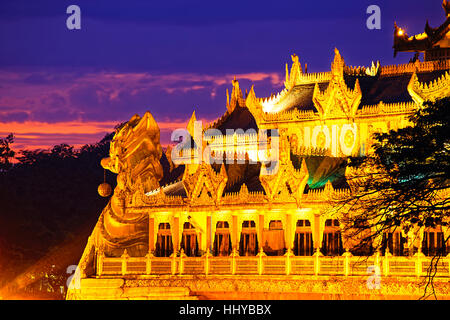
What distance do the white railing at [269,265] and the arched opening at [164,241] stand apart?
923mm

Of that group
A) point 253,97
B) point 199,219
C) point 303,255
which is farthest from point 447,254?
point 253,97

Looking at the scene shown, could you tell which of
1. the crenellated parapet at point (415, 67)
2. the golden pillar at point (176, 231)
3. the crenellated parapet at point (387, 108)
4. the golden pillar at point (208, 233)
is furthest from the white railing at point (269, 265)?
the crenellated parapet at point (415, 67)

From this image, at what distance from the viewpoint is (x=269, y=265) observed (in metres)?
43.0

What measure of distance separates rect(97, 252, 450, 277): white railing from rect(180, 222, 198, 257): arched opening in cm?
112

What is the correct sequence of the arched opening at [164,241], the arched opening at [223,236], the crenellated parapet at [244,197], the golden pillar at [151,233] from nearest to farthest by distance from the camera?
the crenellated parapet at [244,197], the arched opening at [223,236], the golden pillar at [151,233], the arched opening at [164,241]

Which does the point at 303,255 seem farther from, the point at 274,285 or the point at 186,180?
the point at 186,180

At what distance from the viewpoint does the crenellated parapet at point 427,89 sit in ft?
147

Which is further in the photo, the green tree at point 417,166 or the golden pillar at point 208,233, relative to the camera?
the golden pillar at point 208,233

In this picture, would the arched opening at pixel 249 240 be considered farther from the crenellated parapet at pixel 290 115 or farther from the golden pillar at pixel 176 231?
the crenellated parapet at pixel 290 115

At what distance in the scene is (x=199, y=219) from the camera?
151 feet

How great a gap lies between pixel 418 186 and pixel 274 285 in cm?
1228

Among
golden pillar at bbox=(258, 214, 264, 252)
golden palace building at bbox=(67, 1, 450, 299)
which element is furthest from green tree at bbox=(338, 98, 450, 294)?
golden pillar at bbox=(258, 214, 264, 252)

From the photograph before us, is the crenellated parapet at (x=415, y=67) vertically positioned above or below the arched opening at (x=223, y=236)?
above
